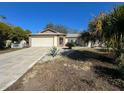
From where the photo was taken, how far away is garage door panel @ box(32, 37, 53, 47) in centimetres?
3722

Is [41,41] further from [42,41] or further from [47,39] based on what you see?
[47,39]

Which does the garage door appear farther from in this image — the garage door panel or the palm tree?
the palm tree

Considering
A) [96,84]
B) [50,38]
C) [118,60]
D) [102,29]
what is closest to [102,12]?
[102,29]

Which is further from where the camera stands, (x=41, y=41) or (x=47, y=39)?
(x=41, y=41)

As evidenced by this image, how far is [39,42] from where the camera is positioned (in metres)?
37.5

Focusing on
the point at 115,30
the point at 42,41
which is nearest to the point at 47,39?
the point at 42,41

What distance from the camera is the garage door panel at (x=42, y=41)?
122ft

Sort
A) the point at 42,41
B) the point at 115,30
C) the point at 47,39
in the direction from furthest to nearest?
the point at 42,41
the point at 47,39
the point at 115,30

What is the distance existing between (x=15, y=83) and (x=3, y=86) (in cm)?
57

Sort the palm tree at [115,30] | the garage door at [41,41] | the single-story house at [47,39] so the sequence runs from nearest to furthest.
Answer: the palm tree at [115,30] < the single-story house at [47,39] < the garage door at [41,41]

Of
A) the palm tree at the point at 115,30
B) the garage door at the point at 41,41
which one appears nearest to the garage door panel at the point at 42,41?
the garage door at the point at 41,41

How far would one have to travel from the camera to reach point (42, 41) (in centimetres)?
3750

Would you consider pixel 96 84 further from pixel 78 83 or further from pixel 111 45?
pixel 111 45

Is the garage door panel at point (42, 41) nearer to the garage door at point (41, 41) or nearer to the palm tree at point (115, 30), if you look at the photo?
the garage door at point (41, 41)
